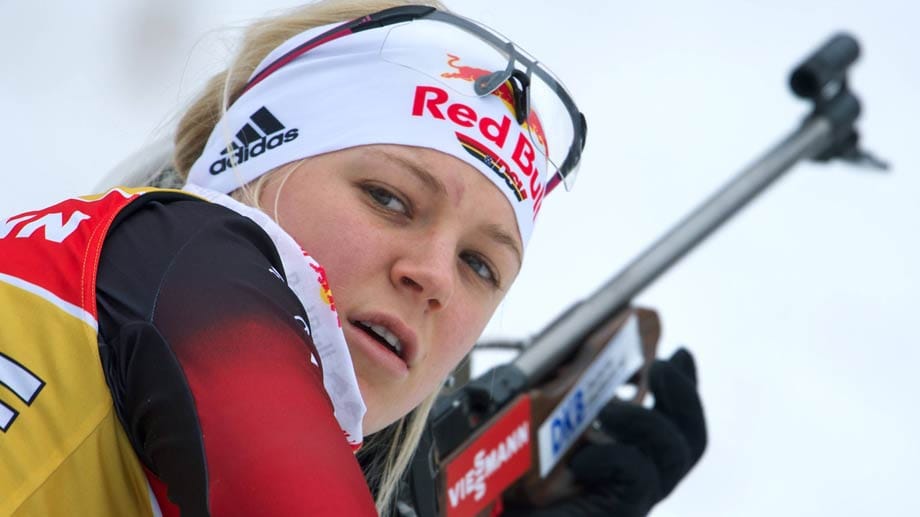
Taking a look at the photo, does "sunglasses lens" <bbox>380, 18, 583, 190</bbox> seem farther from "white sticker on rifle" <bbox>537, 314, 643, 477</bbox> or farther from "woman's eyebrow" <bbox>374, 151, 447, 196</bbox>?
"white sticker on rifle" <bbox>537, 314, 643, 477</bbox>

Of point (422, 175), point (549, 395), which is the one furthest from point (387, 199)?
point (549, 395)

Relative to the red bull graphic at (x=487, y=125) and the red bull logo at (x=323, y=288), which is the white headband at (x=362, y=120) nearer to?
the red bull graphic at (x=487, y=125)

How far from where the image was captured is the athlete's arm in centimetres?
68

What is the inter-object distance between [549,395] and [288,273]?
87 cm

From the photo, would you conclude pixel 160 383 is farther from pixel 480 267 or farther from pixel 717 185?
pixel 717 185

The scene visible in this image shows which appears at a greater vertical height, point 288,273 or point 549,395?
point 288,273

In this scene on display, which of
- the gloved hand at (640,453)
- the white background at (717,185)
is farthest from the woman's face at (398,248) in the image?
the white background at (717,185)

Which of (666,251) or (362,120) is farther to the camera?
(666,251)

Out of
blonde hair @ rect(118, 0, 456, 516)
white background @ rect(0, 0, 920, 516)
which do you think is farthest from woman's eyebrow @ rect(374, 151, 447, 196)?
white background @ rect(0, 0, 920, 516)

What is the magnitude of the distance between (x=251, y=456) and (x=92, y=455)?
5.0 inches

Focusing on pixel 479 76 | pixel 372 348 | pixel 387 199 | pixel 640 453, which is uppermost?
pixel 479 76

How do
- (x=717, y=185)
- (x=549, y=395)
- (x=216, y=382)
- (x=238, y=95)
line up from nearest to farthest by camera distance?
(x=216, y=382) < (x=238, y=95) < (x=549, y=395) < (x=717, y=185)

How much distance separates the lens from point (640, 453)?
1.74 metres

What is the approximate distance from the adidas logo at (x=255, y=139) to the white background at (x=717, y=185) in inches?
32.4
